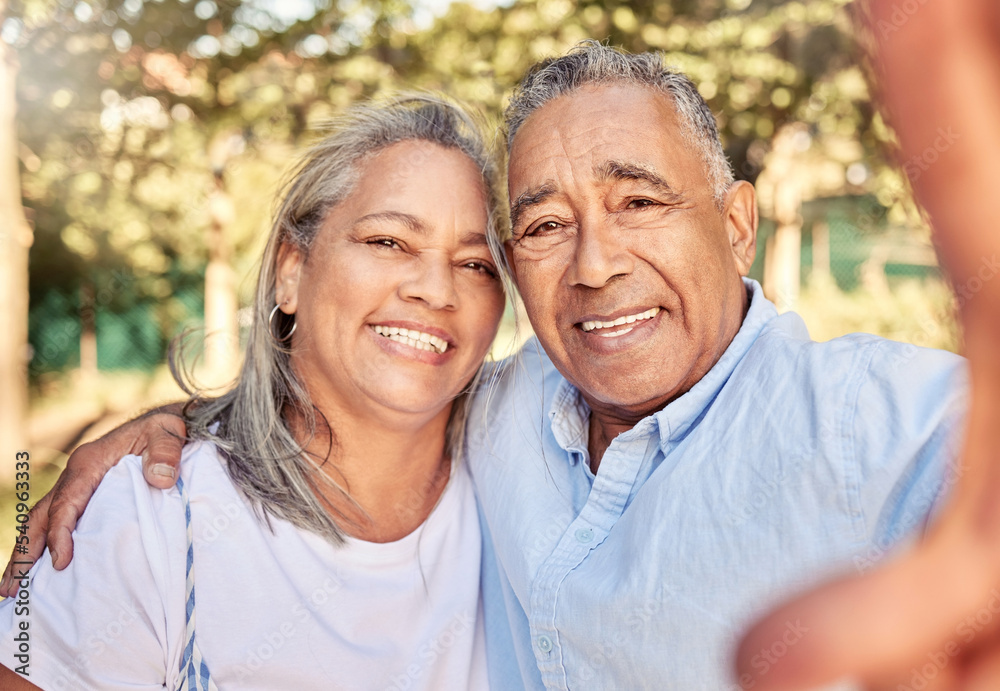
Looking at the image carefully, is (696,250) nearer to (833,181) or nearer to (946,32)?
(946,32)

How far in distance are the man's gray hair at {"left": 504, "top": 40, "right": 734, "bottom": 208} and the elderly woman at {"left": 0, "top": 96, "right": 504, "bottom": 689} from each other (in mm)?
372

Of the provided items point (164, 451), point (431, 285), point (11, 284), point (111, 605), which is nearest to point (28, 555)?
point (111, 605)

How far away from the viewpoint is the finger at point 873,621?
0.38 meters

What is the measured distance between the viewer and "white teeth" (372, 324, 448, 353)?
2189 mm

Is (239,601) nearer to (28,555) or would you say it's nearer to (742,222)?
(28,555)

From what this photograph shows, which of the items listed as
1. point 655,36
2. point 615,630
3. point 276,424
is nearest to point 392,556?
point 276,424

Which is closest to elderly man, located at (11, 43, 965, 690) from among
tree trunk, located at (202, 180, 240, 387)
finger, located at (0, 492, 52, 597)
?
finger, located at (0, 492, 52, 597)

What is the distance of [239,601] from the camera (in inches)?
76.7

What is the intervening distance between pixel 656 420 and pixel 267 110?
20.5ft

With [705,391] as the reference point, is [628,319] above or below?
above

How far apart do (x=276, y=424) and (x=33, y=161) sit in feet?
19.5

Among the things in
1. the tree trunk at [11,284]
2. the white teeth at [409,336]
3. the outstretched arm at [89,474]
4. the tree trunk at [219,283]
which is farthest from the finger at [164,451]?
the tree trunk at [219,283]

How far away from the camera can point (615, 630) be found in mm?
1629

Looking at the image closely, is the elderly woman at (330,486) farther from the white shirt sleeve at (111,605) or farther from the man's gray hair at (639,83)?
the man's gray hair at (639,83)
